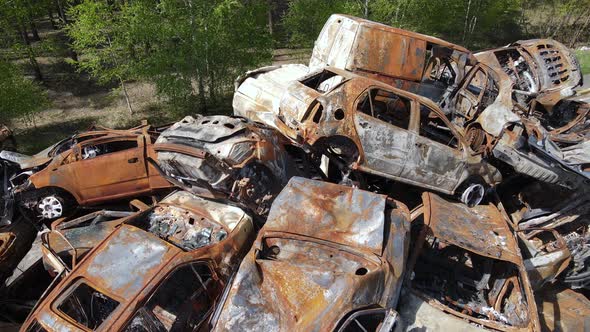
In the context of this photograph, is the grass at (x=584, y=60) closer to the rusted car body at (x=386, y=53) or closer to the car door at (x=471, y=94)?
the car door at (x=471, y=94)

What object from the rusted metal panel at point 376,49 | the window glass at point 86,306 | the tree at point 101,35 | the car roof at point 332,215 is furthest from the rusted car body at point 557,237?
the tree at point 101,35

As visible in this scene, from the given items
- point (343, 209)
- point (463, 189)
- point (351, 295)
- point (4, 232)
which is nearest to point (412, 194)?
point (463, 189)

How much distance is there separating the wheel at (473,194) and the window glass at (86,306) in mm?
5217

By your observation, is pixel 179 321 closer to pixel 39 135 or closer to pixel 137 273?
pixel 137 273

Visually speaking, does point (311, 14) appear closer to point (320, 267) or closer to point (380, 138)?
point (380, 138)

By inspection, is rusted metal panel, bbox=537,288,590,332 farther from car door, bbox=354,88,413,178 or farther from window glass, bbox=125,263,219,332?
window glass, bbox=125,263,219,332

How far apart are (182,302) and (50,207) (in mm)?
3588

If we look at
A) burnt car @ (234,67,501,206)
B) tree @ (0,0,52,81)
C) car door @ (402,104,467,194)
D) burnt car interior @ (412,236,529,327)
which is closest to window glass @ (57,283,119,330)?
burnt car @ (234,67,501,206)

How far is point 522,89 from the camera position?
9.07 m

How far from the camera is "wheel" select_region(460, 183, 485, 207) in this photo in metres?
6.36

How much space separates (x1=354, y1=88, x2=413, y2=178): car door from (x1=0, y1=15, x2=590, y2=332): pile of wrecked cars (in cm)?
3

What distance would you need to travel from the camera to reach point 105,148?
291 inches

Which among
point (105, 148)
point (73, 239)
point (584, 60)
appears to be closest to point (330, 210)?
point (73, 239)

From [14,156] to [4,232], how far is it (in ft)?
5.69
